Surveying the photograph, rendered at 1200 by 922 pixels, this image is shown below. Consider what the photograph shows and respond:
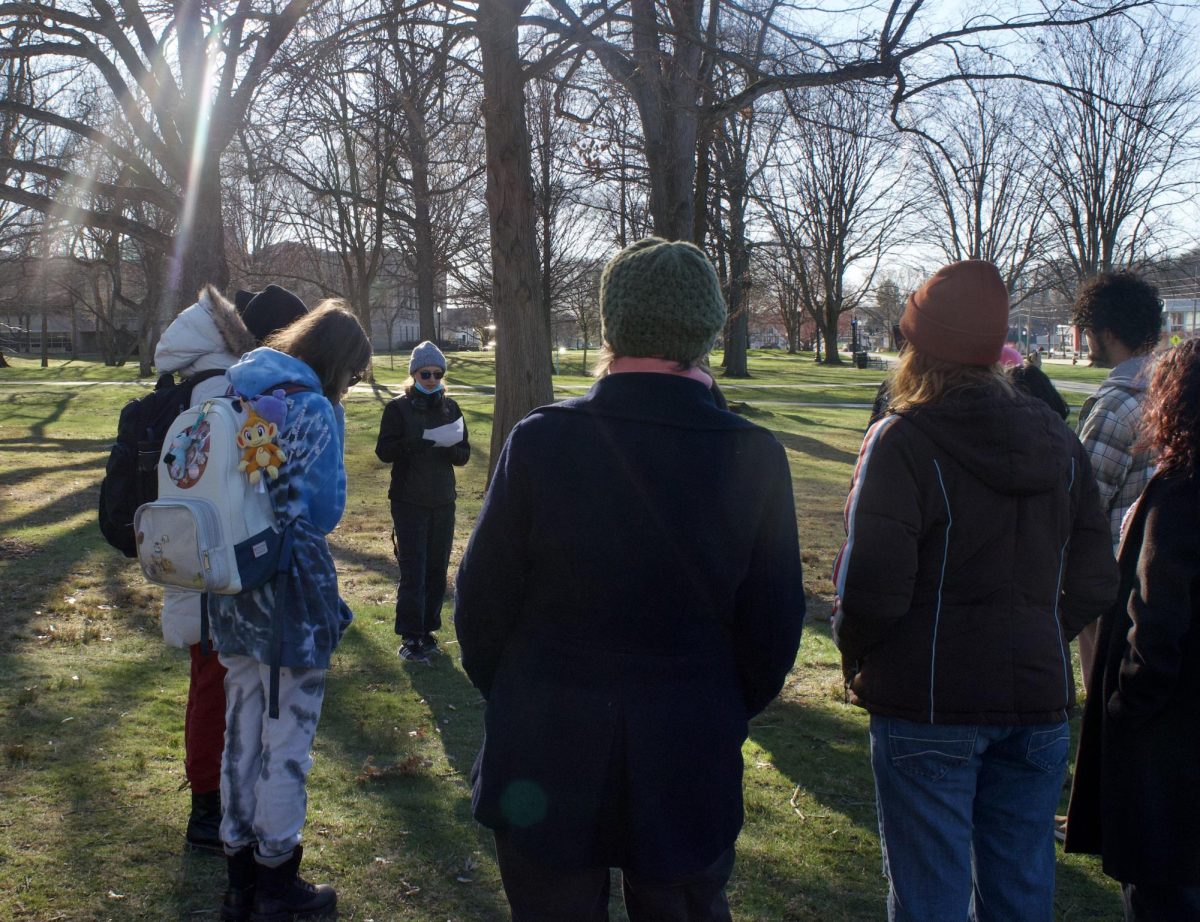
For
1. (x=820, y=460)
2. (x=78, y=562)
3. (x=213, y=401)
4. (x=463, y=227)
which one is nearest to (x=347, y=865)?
(x=213, y=401)

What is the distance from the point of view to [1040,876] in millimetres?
2436

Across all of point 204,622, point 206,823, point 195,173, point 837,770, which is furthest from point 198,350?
point 195,173

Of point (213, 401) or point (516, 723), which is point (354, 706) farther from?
point (516, 723)

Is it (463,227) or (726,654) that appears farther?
(463,227)

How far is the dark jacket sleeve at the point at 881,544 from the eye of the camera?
234 cm

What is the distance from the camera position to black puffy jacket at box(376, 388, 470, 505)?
5812mm

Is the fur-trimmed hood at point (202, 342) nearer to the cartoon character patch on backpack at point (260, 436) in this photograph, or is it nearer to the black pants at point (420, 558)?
the cartoon character patch on backpack at point (260, 436)

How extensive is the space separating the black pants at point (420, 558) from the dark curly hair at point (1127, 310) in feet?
11.8

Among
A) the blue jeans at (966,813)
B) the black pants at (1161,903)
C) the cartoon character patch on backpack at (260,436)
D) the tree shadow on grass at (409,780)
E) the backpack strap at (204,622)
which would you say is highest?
the cartoon character patch on backpack at (260,436)

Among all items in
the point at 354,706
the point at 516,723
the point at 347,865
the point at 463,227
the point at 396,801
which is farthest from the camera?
the point at 463,227

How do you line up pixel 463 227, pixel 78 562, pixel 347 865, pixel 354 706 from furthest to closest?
pixel 463 227
pixel 78 562
pixel 354 706
pixel 347 865

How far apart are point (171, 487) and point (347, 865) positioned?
5.05 feet

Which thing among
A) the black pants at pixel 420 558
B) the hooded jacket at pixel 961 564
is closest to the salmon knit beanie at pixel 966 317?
the hooded jacket at pixel 961 564

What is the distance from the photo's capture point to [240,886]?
321 centimetres
